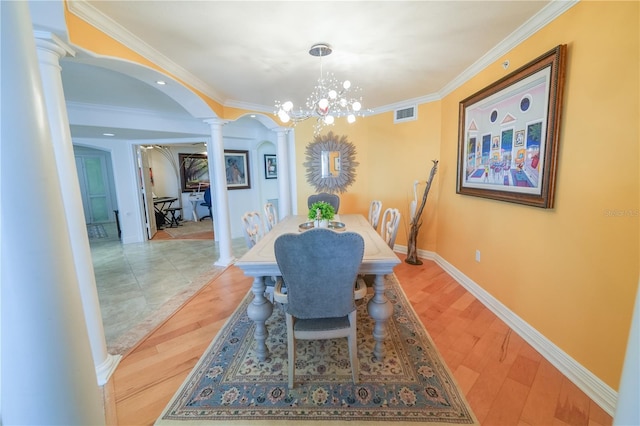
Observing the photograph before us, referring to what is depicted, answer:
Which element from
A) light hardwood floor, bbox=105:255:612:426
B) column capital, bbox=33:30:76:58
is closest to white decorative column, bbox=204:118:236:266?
light hardwood floor, bbox=105:255:612:426

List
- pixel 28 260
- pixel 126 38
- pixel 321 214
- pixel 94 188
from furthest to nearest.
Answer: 1. pixel 94 188
2. pixel 321 214
3. pixel 126 38
4. pixel 28 260

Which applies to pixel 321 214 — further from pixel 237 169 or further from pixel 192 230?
pixel 192 230

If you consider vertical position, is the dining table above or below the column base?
above

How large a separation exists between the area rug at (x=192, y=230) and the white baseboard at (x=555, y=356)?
5.23 m

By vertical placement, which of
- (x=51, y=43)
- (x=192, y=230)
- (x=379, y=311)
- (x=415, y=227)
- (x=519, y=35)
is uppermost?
(x=519, y=35)

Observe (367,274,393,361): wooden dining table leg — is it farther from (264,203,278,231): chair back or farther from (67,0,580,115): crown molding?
(67,0,580,115): crown molding

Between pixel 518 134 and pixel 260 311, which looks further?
pixel 518 134

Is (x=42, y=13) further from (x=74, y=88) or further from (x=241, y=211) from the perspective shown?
(x=241, y=211)

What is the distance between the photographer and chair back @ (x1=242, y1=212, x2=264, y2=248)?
2393mm

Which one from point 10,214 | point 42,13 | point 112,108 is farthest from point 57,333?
point 112,108

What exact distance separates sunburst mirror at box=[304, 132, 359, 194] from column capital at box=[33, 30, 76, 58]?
3.27 metres

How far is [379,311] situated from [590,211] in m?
1.41

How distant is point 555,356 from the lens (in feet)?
5.73

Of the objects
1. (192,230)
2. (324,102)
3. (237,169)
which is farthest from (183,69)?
(192,230)
